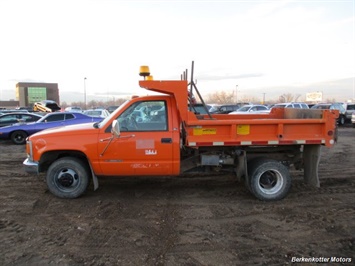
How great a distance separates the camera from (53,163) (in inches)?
226

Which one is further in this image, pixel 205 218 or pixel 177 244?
pixel 205 218

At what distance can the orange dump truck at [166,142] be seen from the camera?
17.8 ft

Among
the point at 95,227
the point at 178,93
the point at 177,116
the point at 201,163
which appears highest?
the point at 178,93

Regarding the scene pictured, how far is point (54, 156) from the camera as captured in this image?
5895 millimetres

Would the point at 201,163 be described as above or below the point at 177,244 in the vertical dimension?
above

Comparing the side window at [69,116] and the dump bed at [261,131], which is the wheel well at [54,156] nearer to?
the dump bed at [261,131]

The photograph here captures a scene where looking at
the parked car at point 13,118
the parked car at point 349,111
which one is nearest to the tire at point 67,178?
the parked car at point 13,118

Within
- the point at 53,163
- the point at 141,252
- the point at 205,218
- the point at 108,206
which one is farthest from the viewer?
the point at 53,163

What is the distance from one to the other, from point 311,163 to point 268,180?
99 cm

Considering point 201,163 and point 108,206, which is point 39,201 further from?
point 201,163

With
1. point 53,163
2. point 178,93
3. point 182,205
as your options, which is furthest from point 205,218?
point 53,163

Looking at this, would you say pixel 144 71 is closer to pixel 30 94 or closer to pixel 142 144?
pixel 142 144

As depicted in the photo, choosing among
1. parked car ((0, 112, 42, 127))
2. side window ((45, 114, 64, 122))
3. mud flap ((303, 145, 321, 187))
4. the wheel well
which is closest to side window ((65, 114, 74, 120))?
side window ((45, 114, 64, 122))

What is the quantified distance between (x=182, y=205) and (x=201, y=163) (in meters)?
0.88
